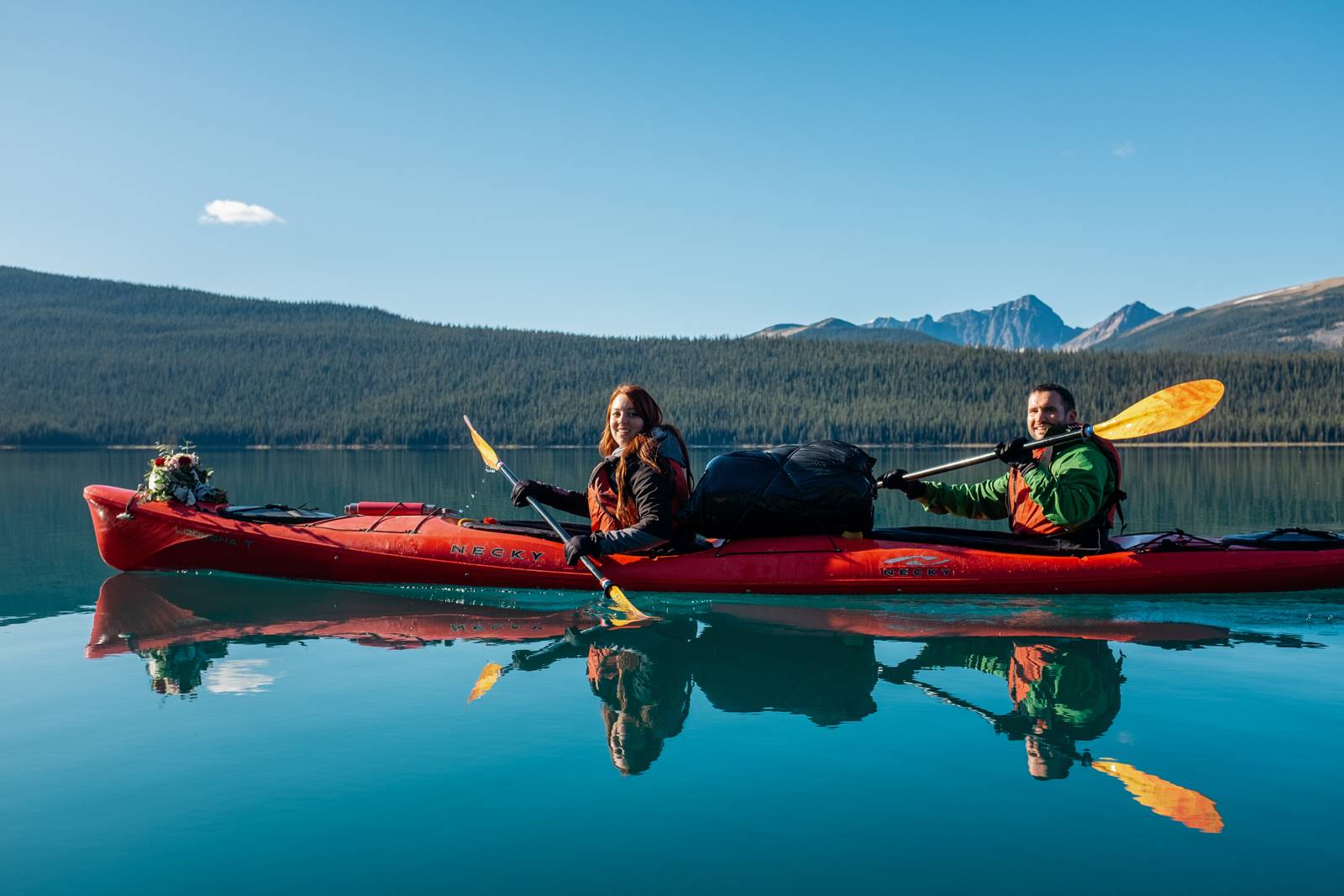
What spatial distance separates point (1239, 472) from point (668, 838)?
40.3 m

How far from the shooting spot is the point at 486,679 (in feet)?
23.8

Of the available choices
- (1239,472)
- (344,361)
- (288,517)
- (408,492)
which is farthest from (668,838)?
(344,361)

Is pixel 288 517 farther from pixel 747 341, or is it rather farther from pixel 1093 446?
pixel 747 341

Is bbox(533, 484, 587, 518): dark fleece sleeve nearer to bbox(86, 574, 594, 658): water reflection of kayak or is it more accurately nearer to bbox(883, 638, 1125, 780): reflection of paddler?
bbox(86, 574, 594, 658): water reflection of kayak

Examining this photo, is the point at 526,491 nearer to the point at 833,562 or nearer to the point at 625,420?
the point at 625,420

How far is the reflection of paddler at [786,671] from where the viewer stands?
651cm

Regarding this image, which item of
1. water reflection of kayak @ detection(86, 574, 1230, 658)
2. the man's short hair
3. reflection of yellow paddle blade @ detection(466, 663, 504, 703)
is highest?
the man's short hair

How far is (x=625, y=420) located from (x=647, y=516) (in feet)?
3.00

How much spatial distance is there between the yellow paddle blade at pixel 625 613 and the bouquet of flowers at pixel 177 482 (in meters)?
5.44

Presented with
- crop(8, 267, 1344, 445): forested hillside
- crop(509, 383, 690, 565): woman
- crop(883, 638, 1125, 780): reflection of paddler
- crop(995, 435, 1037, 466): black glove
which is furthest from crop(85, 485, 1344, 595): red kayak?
crop(8, 267, 1344, 445): forested hillside

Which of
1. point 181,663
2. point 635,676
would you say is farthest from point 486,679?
point 181,663

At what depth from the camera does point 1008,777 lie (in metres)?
5.18

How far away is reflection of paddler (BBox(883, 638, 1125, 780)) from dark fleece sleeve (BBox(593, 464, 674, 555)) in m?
2.58

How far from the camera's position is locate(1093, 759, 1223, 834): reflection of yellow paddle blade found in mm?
4578
